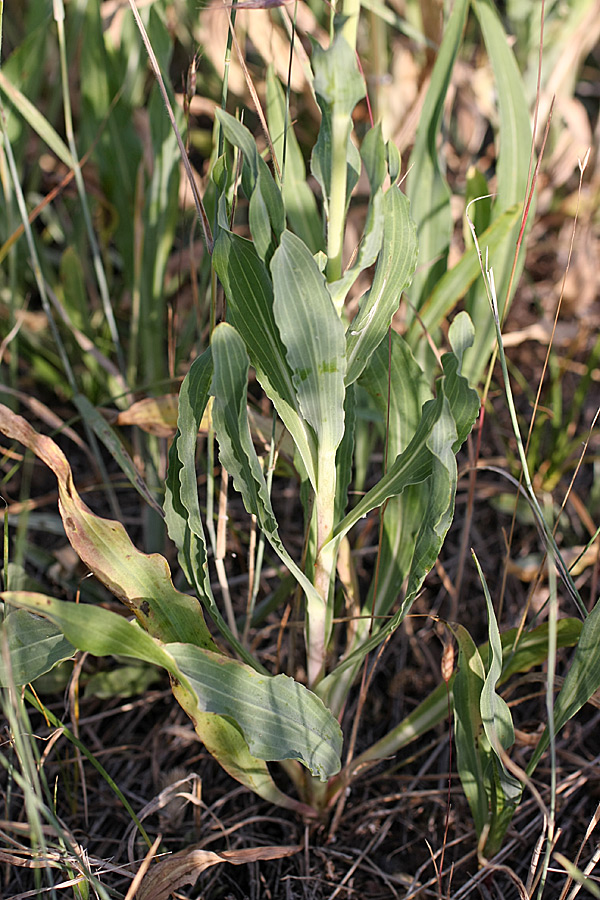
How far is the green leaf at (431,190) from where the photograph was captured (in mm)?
1080

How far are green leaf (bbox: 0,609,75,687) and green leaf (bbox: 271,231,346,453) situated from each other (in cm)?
31

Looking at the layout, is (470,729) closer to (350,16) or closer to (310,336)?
(310,336)

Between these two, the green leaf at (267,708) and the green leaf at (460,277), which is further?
the green leaf at (460,277)

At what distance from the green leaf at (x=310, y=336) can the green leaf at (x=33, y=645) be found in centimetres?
31

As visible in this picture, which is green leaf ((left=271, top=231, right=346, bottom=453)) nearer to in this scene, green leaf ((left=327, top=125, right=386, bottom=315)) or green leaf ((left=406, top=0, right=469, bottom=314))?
green leaf ((left=327, top=125, right=386, bottom=315))

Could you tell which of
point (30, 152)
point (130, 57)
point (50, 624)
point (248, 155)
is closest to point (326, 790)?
point (50, 624)

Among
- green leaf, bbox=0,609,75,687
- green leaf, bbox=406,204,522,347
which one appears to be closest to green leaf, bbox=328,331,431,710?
green leaf, bbox=406,204,522,347

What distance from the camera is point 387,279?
0.71 m

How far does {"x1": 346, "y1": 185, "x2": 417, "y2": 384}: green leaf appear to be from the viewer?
0.69 m

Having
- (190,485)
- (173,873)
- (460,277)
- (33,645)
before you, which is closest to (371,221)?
(190,485)

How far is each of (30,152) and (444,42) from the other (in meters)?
0.95

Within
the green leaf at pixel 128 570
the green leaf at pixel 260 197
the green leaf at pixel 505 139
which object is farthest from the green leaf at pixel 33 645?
the green leaf at pixel 505 139

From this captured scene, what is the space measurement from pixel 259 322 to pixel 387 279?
0.13 meters

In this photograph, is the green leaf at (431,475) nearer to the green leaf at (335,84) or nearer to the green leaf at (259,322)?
the green leaf at (259,322)
